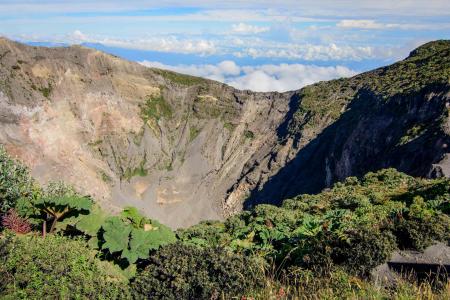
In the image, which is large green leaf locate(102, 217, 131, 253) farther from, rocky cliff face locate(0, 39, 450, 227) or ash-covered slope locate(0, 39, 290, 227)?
ash-covered slope locate(0, 39, 290, 227)

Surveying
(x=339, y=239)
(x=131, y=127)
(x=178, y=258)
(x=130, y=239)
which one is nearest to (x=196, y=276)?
(x=178, y=258)

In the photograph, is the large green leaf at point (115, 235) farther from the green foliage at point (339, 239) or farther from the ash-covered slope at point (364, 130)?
the ash-covered slope at point (364, 130)

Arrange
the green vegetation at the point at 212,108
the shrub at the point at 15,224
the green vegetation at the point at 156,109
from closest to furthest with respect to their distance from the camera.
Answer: the shrub at the point at 15,224 < the green vegetation at the point at 156,109 < the green vegetation at the point at 212,108

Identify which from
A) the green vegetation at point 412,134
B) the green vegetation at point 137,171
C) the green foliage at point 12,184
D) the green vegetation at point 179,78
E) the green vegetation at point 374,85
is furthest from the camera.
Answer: the green vegetation at point 179,78

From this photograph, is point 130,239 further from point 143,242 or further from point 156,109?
point 156,109

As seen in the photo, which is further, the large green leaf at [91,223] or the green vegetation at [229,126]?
the green vegetation at [229,126]

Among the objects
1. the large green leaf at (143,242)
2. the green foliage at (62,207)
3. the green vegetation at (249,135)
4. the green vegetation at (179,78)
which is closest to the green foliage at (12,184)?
the green foliage at (62,207)

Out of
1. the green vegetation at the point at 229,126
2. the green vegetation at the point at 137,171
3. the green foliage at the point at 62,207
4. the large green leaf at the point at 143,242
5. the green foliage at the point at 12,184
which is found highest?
the green vegetation at the point at 229,126

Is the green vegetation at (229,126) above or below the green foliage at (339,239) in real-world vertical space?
above
